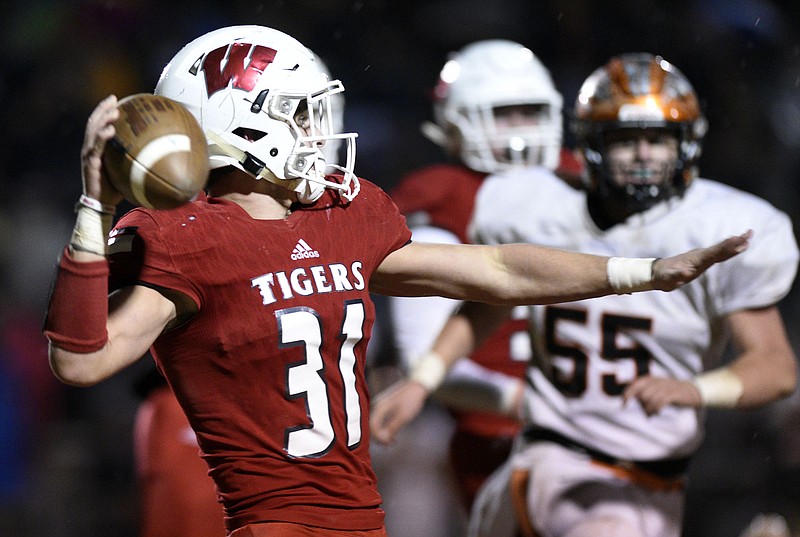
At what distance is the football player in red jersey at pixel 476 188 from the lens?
4680 mm

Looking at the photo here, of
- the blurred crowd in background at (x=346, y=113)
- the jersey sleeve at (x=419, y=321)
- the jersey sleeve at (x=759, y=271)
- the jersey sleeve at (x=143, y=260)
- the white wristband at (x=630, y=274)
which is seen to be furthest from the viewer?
the blurred crowd in background at (x=346, y=113)

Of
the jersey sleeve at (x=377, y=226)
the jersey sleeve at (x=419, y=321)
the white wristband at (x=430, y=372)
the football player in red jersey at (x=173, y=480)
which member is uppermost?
the jersey sleeve at (x=377, y=226)

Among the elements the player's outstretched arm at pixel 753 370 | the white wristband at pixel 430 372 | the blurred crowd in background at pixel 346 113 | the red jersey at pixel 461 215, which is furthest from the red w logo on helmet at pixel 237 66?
the blurred crowd in background at pixel 346 113

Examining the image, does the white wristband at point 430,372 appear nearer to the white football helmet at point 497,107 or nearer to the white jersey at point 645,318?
the white jersey at point 645,318

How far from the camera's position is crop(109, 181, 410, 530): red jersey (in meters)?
2.36

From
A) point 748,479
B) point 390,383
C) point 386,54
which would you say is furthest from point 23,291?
point 748,479

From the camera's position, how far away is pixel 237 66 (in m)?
2.50

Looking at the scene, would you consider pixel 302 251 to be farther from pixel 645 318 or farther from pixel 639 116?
pixel 639 116

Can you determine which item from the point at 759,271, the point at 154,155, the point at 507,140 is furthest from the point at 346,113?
the point at 154,155

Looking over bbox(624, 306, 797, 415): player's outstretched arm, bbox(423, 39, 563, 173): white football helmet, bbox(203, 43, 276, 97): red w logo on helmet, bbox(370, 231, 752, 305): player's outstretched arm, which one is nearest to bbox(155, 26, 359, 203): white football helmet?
bbox(203, 43, 276, 97): red w logo on helmet

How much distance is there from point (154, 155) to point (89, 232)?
165mm

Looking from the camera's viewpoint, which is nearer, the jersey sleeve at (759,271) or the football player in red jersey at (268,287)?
the football player in red jersey at (268,287)

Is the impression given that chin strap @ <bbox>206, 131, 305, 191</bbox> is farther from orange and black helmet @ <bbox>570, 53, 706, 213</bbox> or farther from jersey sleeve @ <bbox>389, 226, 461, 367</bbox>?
jersey sleeve @ <bbox>389, 226, 461, 367</bbox>

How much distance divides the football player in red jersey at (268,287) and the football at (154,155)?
147 millimetres
